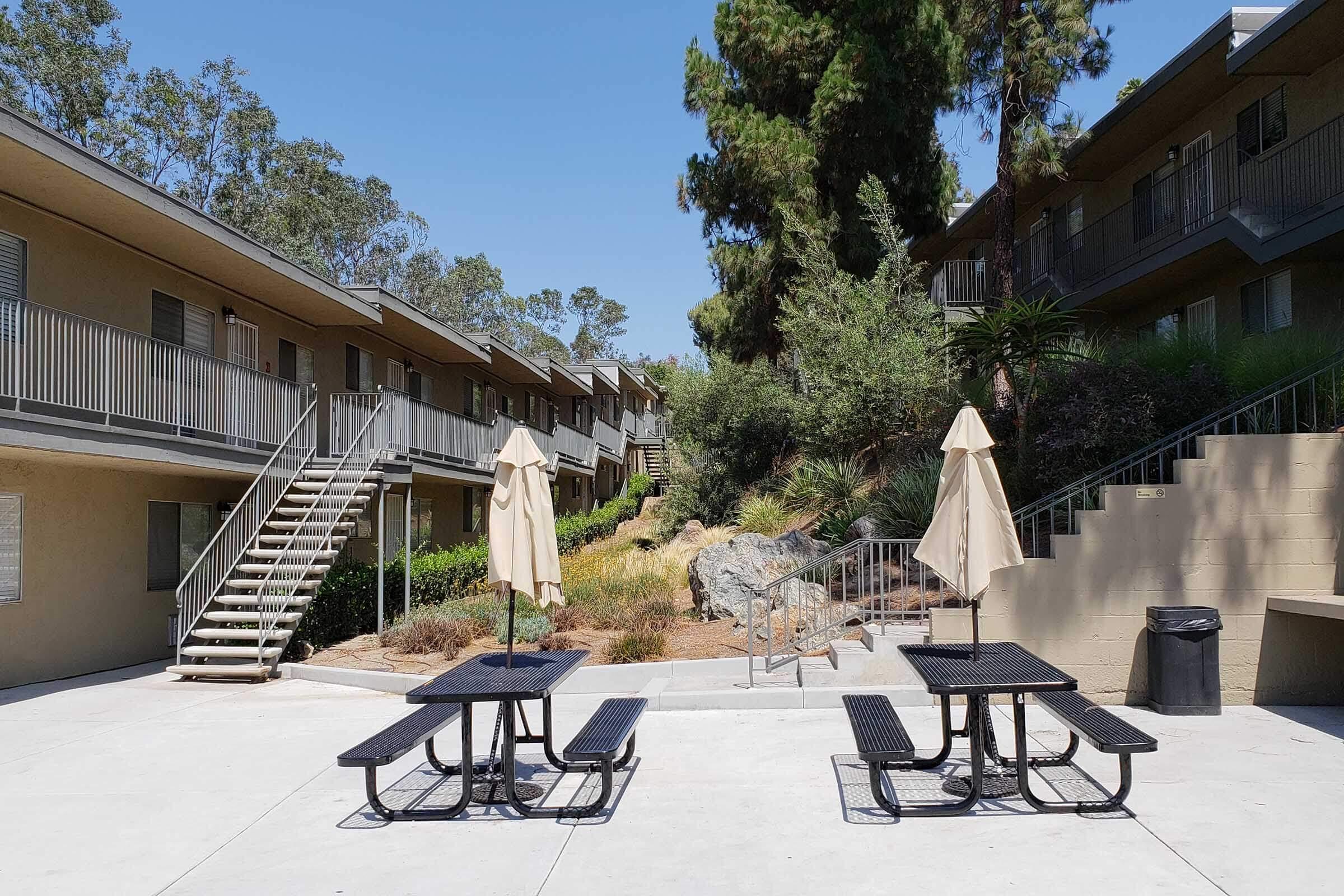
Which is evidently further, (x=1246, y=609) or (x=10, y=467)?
(x=10, y=467)

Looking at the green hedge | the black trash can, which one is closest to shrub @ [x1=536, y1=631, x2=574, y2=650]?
the green hedge

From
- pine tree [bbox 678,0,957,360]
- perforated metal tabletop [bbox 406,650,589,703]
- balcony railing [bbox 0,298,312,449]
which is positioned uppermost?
pine tree [bbox 678,0,957,360]

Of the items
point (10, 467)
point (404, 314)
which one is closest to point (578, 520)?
point (404, 314)

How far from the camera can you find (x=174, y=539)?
15234mm

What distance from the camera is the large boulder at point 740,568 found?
46.6ft

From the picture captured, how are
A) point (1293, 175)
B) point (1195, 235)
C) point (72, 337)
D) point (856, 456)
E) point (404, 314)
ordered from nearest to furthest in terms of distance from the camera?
point (72, 337)
point (1293, 175)
point (1195, 235)
point (856, 456)
point (404, 314)

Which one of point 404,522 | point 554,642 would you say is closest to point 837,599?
point 554,642

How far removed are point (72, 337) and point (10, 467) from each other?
217 cm

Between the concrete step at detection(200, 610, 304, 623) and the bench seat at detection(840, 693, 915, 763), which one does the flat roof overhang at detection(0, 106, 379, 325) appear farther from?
the bench seat at detection(840, 693, 915, 763)

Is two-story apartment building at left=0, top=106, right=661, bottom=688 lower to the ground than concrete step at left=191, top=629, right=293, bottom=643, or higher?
higher

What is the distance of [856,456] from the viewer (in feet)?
58.2

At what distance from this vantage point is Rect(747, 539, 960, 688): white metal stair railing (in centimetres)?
1083

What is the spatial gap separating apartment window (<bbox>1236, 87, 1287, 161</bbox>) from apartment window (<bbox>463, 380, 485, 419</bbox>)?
61.9 ft

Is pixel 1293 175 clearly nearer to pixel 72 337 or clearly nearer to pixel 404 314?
pixel 404 314
